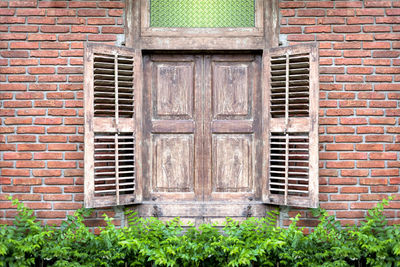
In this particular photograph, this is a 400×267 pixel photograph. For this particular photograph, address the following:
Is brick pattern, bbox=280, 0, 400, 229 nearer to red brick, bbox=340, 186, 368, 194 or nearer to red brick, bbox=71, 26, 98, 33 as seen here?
red brick, bbox=340, 186, 368, 194

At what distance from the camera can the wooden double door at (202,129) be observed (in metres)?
4.56

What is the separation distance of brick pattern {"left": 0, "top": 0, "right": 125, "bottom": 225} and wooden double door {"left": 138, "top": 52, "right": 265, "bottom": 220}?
0.74 meters

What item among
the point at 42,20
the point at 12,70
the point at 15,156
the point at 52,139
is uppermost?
the point at 42,20

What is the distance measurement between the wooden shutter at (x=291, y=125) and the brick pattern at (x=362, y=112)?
0.78 feet

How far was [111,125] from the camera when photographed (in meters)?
4.27

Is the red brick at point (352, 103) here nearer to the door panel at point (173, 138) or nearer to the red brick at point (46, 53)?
the door panel at point (173, 138)

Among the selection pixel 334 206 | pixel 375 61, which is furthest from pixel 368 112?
pixel 334 206

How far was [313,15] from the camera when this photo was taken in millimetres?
4438

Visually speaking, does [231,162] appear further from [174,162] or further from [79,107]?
[79,107]

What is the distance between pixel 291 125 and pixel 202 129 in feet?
3.04

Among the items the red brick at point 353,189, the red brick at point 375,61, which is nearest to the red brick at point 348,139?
the red brick at point 353,189

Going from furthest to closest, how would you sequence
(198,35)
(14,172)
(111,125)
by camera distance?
(198,35) < (14,172) < (111,125)

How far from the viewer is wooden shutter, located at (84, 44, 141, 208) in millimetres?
4188

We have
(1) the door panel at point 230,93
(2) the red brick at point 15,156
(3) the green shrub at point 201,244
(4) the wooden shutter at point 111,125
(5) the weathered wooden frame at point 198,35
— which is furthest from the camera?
(1) the door panel at point 230,93
